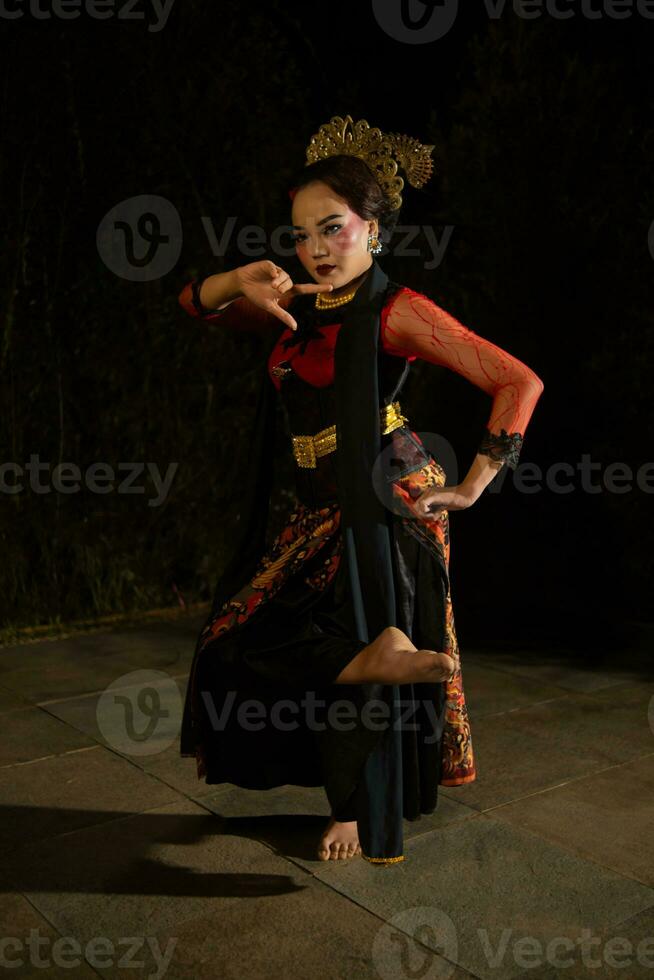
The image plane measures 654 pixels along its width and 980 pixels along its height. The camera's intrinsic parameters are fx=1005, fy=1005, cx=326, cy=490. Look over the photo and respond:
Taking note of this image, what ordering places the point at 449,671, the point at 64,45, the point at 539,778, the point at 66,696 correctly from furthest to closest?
the point at 64,45 < the point at 66,696 < the point at 539,778 < the point at 449,671

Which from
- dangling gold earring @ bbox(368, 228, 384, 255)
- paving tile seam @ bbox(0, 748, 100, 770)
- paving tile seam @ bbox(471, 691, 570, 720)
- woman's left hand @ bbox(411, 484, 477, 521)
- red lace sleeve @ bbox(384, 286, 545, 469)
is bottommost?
paving tile seam @ bbox(0, 748, 100, 770)

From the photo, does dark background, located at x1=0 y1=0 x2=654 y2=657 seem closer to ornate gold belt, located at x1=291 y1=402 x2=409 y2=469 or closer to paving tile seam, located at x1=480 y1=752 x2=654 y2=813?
paving tile seam, located at x1=480 y1=752 x2=654 y2=813

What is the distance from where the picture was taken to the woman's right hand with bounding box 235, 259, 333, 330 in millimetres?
2395

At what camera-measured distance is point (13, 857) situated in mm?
2721

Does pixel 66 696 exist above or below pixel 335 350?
below

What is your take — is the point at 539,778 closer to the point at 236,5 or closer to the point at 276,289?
the point at 276,289

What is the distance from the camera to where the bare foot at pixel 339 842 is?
2668 mm

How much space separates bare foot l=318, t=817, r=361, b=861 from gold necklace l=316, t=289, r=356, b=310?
134 centimetres

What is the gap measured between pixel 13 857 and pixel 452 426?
11.8 ft

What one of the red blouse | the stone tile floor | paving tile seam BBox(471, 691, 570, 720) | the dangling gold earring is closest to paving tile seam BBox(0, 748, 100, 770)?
the stone tile floor

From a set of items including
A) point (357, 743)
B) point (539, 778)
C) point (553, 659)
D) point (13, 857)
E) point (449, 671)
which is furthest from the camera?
point (553, 659)

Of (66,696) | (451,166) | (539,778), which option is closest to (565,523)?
(451,166)

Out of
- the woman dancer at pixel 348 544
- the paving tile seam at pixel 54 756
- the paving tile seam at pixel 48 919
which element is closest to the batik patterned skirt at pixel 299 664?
the woman dancer at pixel 348 544

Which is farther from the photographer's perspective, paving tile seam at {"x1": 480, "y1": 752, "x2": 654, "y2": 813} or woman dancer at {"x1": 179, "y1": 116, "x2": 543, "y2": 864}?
paving tile seam at {"x1": 480, "y1": 752, "x2": 654, "y2": 813}
